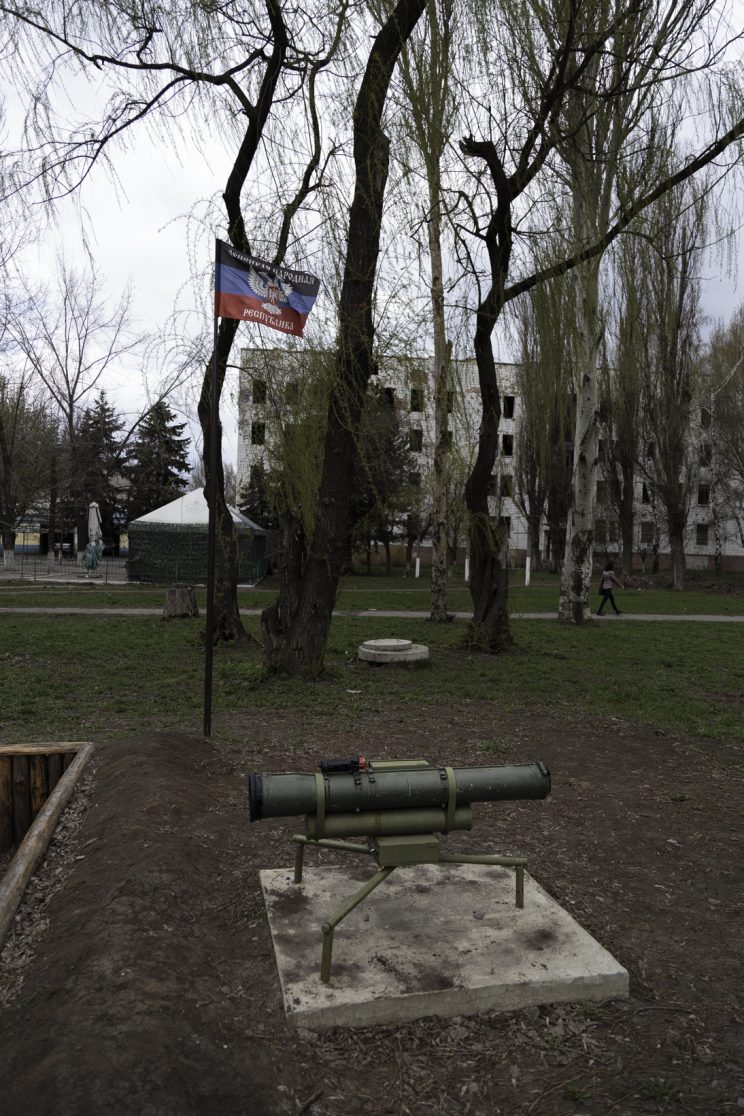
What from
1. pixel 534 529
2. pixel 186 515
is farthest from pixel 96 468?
pixel 534 529

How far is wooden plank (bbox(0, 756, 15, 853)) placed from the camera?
5207mm

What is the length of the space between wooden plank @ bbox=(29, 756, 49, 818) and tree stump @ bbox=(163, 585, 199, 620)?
405 inches

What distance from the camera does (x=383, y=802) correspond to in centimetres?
300

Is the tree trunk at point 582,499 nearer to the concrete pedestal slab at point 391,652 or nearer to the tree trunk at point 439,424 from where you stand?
the tree trunk at point 439,424

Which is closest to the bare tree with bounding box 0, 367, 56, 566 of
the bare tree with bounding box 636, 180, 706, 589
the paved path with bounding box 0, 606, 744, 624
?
the paved path with bounding box 0, 606, 744, 624

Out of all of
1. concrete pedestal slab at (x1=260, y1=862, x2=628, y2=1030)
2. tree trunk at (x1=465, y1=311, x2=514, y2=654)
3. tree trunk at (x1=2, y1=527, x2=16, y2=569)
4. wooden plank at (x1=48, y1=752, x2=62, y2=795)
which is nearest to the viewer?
concrete pedestal slab at (x1=260, y1=862, x2=628, y2=1030)

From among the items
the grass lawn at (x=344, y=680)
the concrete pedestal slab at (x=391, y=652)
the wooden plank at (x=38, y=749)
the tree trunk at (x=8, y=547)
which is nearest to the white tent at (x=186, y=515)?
the tree trunk at (x=8, y=547)

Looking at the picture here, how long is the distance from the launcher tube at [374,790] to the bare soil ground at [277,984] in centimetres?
68

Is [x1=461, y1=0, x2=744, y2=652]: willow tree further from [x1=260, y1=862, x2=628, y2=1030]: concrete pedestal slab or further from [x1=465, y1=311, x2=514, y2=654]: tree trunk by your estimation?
[x1=260, y1=862, x2=628, y2=1030]: concrete pedestal slab

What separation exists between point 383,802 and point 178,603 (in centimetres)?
1339

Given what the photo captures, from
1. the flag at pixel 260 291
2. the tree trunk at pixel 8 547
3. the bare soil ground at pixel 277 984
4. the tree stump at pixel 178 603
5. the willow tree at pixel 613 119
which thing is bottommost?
the bare soil ground at pixel 277 984

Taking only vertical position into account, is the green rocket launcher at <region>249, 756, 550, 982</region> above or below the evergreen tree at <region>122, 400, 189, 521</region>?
below

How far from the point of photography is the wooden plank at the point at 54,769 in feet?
18.0

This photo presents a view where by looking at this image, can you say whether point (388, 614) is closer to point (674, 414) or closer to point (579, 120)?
point (579, 120)
